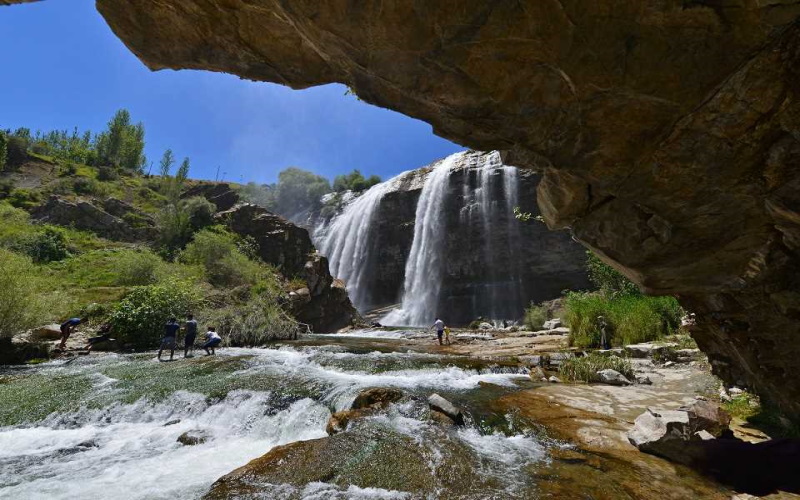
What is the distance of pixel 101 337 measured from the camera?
49.7 feet

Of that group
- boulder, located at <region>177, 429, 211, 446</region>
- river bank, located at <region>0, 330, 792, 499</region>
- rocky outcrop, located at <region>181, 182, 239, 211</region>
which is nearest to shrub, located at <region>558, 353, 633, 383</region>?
river bank, located at <region>0, 330, 792, 499</region>

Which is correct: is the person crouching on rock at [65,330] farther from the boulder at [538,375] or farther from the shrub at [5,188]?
the shrub at [5,188]

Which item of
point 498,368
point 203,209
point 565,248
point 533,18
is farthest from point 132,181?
point 533,18

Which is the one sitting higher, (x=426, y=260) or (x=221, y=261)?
(x=426, y=260)

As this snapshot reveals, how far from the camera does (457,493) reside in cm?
410

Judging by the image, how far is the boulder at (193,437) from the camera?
20.0 feet

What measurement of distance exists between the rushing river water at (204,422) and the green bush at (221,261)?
16.5 meters

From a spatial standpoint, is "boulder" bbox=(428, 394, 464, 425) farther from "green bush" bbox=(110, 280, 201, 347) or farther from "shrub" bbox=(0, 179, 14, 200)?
"shrub" bbox=(0, 179, 14, 200)

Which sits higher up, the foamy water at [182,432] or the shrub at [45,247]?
the shrub at [45,247]

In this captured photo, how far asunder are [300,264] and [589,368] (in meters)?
26.9

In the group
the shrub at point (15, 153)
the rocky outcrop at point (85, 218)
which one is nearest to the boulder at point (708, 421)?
the rocky outcrop at point (85, 218)

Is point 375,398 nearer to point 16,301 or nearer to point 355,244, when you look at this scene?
point 16,301

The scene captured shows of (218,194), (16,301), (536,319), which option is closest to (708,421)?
(16,301)

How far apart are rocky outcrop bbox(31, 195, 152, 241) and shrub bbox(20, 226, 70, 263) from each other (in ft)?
23.3
